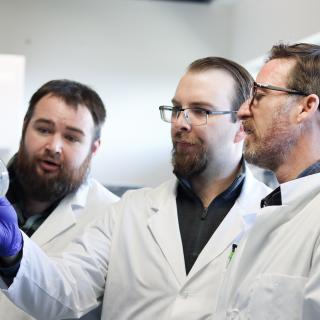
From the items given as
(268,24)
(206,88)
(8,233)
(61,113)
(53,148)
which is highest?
(268,24)

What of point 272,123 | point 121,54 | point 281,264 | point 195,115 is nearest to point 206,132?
point 195,115

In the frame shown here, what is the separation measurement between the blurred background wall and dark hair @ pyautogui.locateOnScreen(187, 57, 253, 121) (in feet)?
7.26

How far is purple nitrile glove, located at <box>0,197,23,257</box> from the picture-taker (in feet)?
4.17

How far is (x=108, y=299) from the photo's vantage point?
148 cm

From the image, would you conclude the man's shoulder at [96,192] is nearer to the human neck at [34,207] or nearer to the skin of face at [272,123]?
the human neck at [34,207]

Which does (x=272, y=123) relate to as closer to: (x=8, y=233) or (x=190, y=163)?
(x=190, y=163)

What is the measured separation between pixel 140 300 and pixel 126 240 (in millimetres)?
175

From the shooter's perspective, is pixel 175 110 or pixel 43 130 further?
pixel 43 130

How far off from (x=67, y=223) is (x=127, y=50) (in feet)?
8.43

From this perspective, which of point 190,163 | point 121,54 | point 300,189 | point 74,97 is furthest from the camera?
point 121,54

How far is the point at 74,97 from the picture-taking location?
1831 mm

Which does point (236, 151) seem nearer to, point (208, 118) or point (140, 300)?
point (208, 118)

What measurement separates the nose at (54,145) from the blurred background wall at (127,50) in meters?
2.24

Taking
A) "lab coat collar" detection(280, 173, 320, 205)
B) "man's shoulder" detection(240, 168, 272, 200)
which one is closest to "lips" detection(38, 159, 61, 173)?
"man's shoulder" detection(240, 168, 272, 200)
